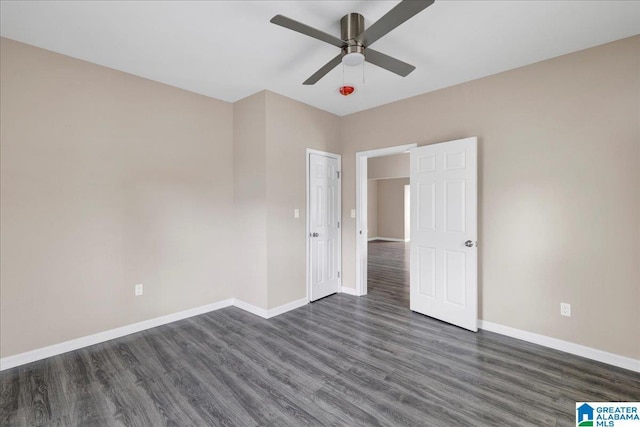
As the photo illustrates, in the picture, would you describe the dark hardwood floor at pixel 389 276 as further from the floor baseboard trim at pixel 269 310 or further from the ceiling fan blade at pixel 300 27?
the ceiling fan blade at pixel 300 27

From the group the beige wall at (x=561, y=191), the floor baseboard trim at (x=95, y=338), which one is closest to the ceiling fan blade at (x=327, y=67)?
the beige wall at (x=561, y=191)

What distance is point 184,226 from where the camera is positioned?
Answer: 3600 millimetres

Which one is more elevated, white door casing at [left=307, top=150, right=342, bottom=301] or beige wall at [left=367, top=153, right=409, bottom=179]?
beige wall at [left=367, top=153, right=409, bottom=179]

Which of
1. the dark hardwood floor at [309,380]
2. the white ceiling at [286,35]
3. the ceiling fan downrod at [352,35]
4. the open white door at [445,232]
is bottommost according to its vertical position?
the dark hardwood floor at [309,380]

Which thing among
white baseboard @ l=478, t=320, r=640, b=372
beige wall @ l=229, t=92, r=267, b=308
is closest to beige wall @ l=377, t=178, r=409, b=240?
white baseboard @ l=478, t=320, r=640, b=372

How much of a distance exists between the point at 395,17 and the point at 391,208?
9990 mm

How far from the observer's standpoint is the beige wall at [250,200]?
12.0 ft

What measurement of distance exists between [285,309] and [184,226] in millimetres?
1677

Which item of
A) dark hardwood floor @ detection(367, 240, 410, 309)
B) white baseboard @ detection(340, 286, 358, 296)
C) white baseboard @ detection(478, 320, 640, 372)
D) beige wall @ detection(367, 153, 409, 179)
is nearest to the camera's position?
white baseboard @ detection(478, 320, 640, 372)

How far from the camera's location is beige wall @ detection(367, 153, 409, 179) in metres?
9.03

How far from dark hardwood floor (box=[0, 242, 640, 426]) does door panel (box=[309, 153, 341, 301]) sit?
3.50 feet

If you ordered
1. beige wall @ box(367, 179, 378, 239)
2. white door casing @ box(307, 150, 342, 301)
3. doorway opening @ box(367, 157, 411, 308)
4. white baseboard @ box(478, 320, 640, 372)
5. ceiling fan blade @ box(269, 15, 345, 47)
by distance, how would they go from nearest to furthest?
ceiling fan blade @ box(269, 15, 345, 47) → white baseboard @ box(478, 320, 640, 372) → white door casing @ box(307, 150, 342, 301) → doorway opening @ box(367, 157, 411, 308) → beige wall @ box(367, 179, 378, 239)

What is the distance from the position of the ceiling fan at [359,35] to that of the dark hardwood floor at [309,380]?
2508 millimetres

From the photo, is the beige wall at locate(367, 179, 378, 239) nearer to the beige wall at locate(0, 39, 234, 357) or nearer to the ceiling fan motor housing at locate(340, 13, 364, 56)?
the beige wall at locate(0, 39, 234, 357)
